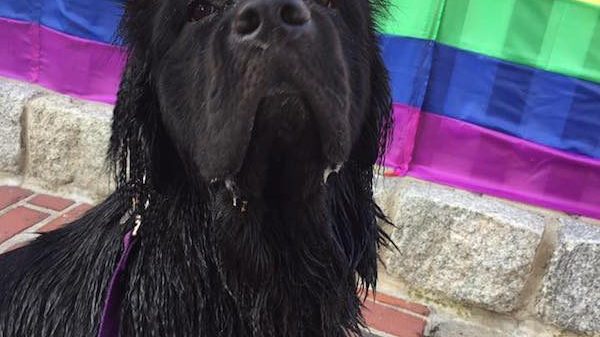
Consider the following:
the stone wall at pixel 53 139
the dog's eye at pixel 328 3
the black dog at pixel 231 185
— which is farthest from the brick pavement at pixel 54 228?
the dog's eye at pixel 328 3

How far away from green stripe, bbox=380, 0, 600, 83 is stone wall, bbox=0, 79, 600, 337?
671 mm

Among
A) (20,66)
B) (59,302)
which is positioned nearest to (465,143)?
(59,302)

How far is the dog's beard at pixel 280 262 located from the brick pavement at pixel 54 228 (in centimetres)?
103

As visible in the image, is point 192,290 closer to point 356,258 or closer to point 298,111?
point 356,258

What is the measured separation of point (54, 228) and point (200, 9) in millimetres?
2154

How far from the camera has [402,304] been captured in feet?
10.9

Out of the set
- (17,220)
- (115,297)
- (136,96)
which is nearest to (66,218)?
(17,220)

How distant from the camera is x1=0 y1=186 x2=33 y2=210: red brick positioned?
12.1 feet

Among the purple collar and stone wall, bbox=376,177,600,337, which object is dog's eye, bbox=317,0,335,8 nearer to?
the purple collar

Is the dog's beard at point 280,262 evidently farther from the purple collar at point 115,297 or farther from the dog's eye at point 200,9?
the dog's eye at point 200,9

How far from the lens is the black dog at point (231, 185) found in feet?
5.02

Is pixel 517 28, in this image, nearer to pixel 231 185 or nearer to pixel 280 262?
pixel 280 262

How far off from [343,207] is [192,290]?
19.2 inches

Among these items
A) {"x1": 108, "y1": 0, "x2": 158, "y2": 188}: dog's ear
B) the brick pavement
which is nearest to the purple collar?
{"x1": 108, "y1": 0, "x2": 158, "y2": 188}: dog's ear
